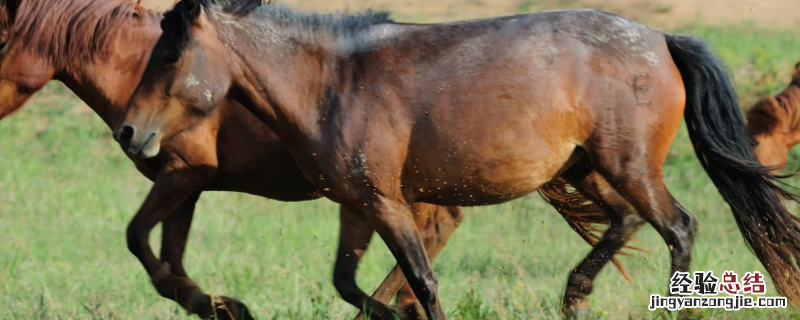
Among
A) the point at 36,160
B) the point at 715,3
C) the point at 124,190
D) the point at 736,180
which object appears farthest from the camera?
the point at 715,3

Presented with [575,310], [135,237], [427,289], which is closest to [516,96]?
[427,289]

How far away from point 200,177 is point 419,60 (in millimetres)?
1349

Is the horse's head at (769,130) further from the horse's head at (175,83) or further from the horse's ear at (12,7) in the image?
the horse's ear at (12,7)

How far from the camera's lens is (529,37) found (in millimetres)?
4535

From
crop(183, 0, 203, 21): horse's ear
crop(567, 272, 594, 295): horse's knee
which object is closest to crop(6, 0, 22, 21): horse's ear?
crop(183, 0, 203, 21): horse's ear

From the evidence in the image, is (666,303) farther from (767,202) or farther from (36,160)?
(36,160)

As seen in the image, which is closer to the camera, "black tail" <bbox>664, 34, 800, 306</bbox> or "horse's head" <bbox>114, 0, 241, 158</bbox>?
"horse's head" <bbox>114, 0, 241, 158</bbox>

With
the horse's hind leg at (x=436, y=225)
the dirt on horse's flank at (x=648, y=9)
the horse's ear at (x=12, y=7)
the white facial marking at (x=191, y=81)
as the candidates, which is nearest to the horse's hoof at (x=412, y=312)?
the horse's hind leg at (x=436, y=225)

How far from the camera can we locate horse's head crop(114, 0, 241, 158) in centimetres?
421

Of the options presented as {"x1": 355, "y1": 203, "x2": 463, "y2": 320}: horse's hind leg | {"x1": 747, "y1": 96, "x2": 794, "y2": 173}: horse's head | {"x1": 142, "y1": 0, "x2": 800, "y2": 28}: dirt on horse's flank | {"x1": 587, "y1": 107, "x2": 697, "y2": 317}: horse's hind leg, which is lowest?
{"x1": 142, "y1": 0, "x2": 800, "y2": 28}: dirt on horse's flank

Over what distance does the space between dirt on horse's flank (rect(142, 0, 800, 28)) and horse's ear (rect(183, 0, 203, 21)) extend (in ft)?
36.5

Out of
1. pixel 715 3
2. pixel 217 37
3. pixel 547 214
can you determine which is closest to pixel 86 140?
pixel 547 214

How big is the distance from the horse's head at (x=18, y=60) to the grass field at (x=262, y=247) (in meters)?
1.22

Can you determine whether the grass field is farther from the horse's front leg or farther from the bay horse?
the bay horse
